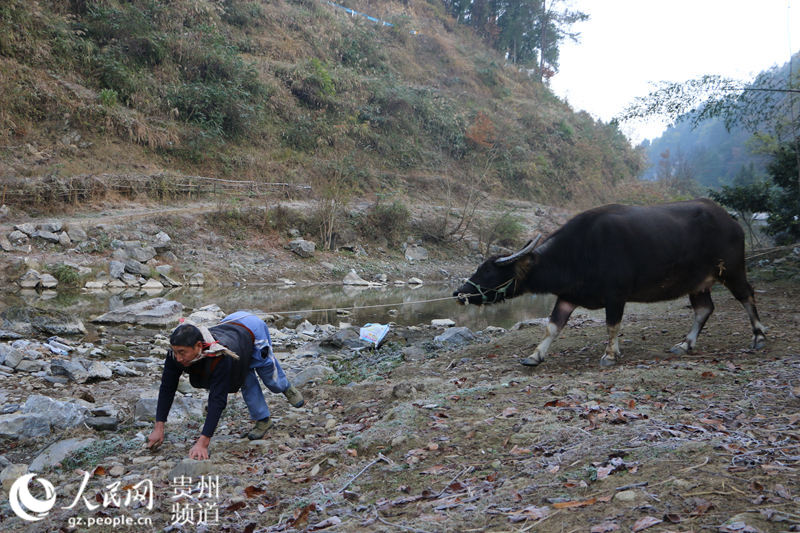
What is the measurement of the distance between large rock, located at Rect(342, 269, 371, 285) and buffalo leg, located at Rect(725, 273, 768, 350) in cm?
1416

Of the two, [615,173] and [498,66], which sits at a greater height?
[498,66]

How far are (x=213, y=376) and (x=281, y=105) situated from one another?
28.6 m

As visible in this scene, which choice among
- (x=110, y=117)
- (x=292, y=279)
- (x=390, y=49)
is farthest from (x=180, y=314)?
(x=390, y=49)

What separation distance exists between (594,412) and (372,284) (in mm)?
16281

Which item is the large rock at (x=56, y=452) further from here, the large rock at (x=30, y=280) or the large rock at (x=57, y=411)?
the large rock at (x=30, y=280)

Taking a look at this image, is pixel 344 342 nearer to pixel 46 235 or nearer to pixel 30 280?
pixel 30 280

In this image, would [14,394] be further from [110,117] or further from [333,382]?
[110,117]

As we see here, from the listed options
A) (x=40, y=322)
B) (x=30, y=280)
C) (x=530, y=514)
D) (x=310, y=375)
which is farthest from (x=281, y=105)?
(x=530, y=514)

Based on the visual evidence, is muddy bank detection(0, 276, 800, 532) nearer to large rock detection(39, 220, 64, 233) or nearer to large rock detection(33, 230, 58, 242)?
large rock detection(33, 230, 58, 242)

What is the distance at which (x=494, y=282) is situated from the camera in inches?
288

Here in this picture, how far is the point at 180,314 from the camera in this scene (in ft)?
38.2

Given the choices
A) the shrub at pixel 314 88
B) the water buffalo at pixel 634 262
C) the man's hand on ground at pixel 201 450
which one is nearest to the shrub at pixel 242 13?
the shrub at pixel 314 88

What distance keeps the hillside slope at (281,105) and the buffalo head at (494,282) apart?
1677 cm

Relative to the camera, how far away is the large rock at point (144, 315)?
1089 cm
